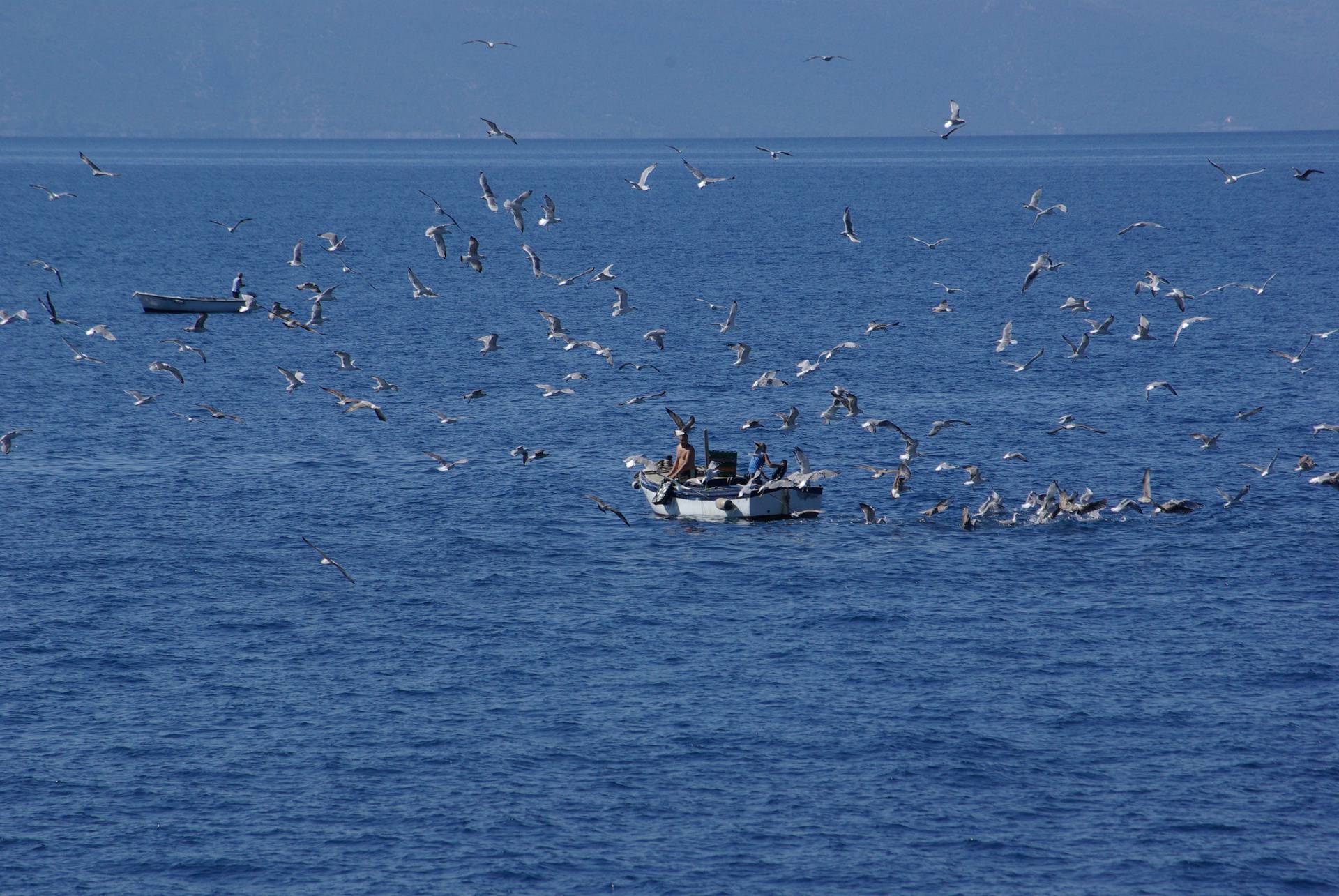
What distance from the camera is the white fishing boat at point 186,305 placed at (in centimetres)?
11175

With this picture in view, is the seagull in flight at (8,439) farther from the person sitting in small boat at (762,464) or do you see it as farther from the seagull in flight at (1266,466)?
the seagull in flight at (1266,466)

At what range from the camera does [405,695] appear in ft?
135

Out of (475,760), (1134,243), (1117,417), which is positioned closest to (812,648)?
(475,760)

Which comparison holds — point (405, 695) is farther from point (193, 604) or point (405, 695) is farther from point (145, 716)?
point (193, 604)

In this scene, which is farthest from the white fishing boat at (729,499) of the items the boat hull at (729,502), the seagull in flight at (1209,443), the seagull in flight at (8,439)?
the seagull in flight at (8,439)

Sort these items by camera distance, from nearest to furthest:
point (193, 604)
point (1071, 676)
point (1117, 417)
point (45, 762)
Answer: point (45, 762) < point (1071, 676) < point (193, 604) < point (1117, 417)

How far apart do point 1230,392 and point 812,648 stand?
4402cm

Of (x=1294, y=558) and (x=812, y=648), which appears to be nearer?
(x=812, y=648)

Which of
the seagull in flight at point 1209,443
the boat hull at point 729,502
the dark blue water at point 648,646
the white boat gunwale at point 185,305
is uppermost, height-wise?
the white boat gunwale at point 185,305

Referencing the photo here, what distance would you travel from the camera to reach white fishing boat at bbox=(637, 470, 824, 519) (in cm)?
5650

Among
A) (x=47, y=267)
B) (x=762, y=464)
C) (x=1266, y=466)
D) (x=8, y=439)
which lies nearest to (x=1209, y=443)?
(x=1266, y=466)

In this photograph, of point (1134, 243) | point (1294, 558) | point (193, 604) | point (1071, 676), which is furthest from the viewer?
point (1134, 243)

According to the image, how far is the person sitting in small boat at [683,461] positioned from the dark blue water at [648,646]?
7.15 ft

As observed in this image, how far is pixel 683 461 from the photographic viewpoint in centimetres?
5744
